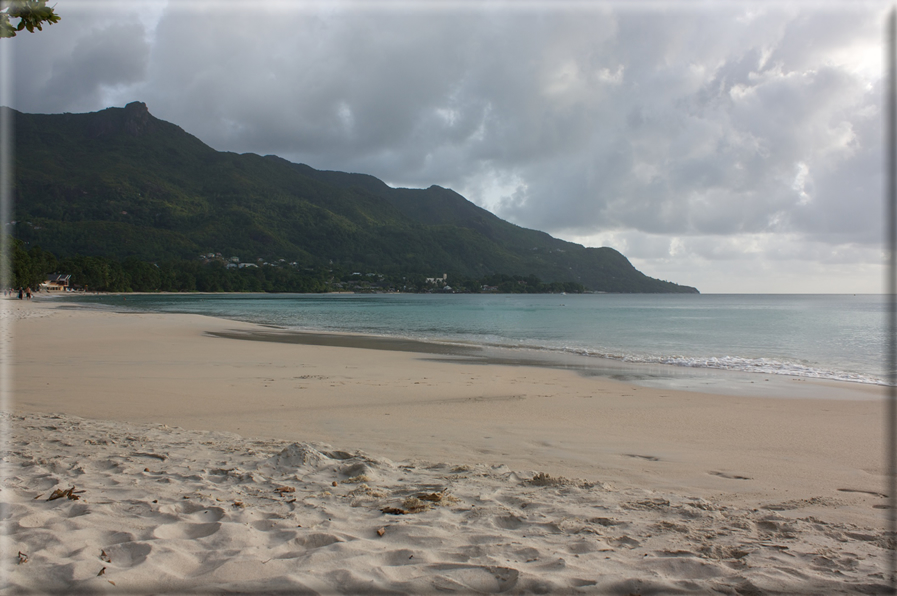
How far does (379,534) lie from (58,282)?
136 meters

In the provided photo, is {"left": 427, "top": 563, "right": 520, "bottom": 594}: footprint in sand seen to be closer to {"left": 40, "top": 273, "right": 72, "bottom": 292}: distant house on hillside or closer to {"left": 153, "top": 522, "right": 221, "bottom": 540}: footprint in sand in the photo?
{"left": 153, "top": 522, "right": 221, "bottom": 540}: footprint in sand

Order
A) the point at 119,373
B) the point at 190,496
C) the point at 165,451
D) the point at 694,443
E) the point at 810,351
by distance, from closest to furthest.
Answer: the point at 190,496, the point at 165,451, the point at 694,443, the point at 119,373, the point at 810,351

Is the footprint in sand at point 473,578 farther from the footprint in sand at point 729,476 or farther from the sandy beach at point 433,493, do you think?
the footprint in sand at point 729,476

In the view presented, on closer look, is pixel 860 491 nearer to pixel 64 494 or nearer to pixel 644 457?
pixel 644 457

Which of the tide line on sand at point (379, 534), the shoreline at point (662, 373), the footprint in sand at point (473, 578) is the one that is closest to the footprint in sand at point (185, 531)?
the tide line on sand at point (379, 534)

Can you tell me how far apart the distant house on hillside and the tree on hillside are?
424 ft

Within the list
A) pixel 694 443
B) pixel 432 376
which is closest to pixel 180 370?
pixel 432 376

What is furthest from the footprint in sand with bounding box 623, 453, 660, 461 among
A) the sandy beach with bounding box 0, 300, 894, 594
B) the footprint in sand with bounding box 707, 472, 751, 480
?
the footprint in sand with bounding box 707, 472, 751, 480

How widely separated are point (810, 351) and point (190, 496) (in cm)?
2493

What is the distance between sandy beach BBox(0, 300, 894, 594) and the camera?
9.05 ft

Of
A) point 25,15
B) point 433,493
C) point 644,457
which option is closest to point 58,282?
point 25,15

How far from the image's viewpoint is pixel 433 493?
13.3ft

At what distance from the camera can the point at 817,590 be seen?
2678mm

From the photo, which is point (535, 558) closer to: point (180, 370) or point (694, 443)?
point (694, 443)
